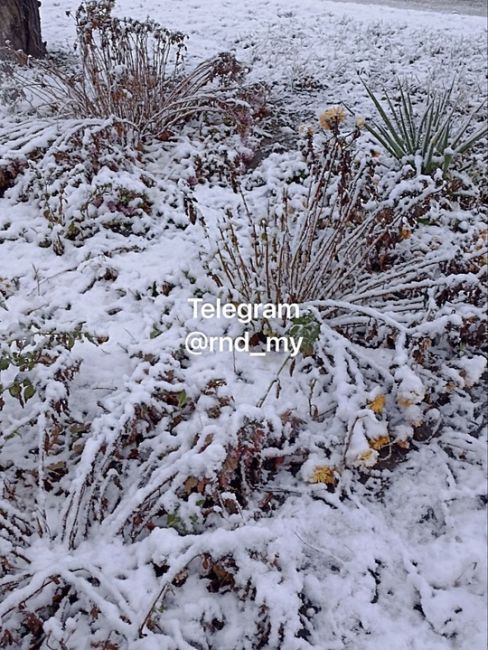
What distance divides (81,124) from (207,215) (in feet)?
3.64

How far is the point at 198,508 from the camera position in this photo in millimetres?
2008

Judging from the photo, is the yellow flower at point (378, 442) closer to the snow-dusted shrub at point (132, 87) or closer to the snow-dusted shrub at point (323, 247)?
the snow-dusted shrub at point (323, 247)

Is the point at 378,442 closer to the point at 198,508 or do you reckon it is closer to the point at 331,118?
the point at 198,508

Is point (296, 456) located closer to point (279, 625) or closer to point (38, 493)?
point (279, 625)

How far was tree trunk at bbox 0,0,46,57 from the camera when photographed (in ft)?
16.4

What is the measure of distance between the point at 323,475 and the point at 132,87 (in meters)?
3.30

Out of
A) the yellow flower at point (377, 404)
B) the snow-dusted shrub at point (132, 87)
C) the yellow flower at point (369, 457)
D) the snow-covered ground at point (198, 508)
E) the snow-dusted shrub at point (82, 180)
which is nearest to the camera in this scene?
the snow-covered ground at point (198, 508)

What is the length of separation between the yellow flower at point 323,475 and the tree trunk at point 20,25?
4.79 m

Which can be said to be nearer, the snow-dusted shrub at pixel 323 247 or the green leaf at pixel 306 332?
the green leaf at pixel 306 332

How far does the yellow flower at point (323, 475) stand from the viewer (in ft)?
6.98

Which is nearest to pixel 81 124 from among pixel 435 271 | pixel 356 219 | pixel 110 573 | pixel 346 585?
pixel 356 219

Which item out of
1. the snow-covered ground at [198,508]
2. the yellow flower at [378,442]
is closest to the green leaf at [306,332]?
the snow-covered ground at [198,508]

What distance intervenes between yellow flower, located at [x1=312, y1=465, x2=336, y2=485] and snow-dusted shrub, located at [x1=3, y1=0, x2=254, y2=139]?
2852 millimetres

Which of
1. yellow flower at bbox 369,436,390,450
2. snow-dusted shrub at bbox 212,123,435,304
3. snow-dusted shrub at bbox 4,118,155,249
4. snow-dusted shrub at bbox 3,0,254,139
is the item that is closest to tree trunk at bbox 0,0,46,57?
snow-dusted shrub at bbox 3,0,254,139
